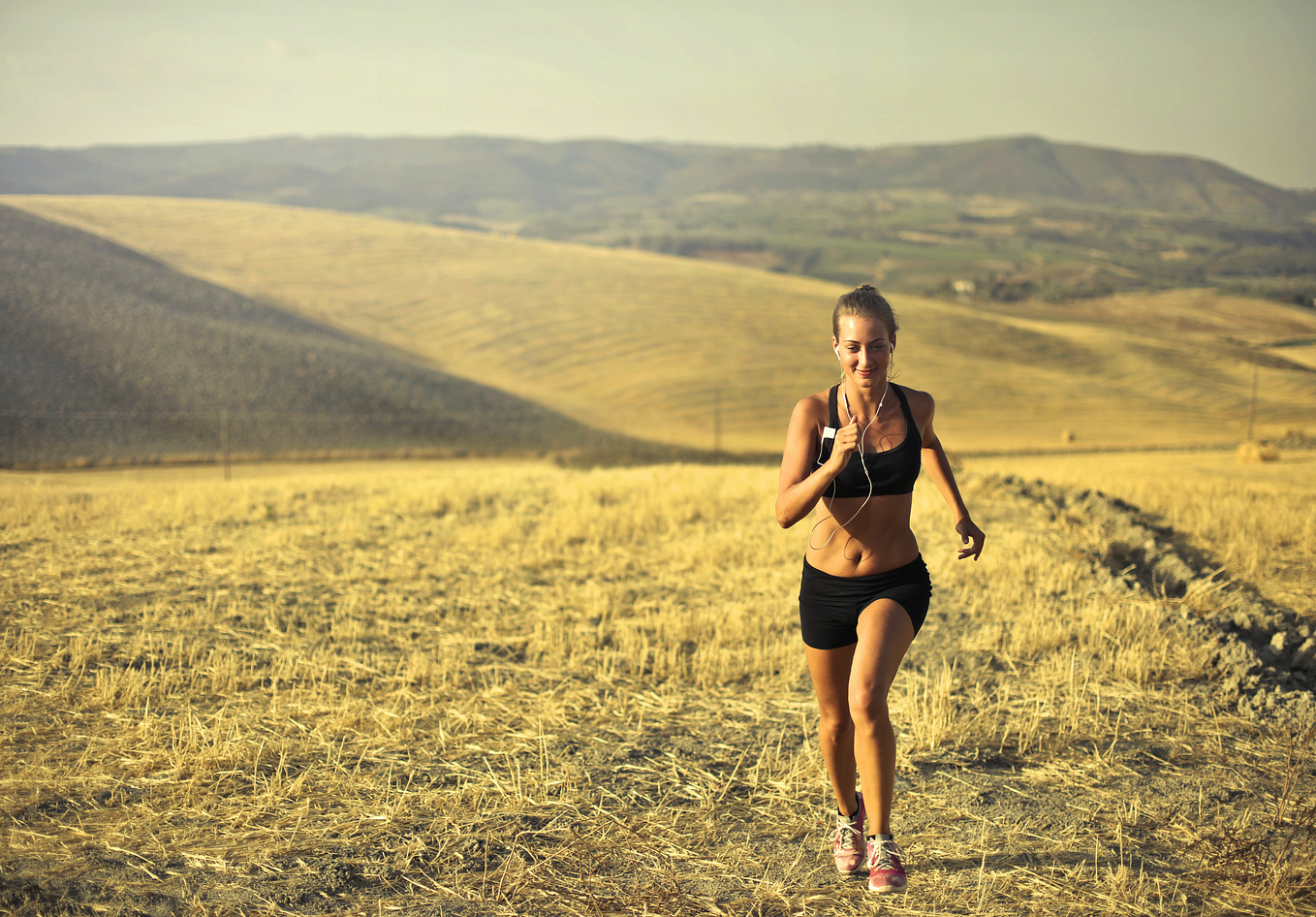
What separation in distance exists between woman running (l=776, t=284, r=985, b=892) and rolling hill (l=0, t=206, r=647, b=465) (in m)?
23.2

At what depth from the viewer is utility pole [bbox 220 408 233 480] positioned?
2027 centimetres

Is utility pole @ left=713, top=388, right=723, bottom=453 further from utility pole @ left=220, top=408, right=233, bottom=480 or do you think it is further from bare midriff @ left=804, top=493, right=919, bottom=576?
bare midriff @ left=804, top=493, right=919, bottom=576

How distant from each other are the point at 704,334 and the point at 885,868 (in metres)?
39.8

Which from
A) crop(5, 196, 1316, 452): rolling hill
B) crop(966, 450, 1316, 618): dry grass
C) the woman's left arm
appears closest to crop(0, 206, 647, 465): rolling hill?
crop(5, 196, 1316, 452): rolling hill

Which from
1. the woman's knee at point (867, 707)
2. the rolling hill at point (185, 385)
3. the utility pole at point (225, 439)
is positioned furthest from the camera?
the rolling hill at point (185, 385)

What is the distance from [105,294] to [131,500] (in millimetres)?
25223

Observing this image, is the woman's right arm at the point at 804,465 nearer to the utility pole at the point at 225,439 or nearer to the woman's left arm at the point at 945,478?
the woman's left arm at the point at 945,478

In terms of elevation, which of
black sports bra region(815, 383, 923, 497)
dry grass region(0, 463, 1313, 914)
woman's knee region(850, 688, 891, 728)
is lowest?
dry grass region(0, 463, 1313, 914)

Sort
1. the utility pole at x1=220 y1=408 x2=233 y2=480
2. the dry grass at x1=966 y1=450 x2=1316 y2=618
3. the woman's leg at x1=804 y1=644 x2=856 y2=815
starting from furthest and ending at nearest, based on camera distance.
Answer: the utility pole at x1=220 y1=408 x2=233 y2=480 → the dry grass at x1=966 y1=450 x2=1316 y2=618 → the woman's leg at x1=804 y1=644 x2=856 y2=815

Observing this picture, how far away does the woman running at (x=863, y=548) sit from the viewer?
10.6 ft

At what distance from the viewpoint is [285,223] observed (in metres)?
59.9

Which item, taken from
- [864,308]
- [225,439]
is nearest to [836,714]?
[864,308]

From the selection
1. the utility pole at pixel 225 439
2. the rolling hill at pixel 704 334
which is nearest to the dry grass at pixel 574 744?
the utility pole at pixel 225 439

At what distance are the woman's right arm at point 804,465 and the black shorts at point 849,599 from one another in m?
0.30
